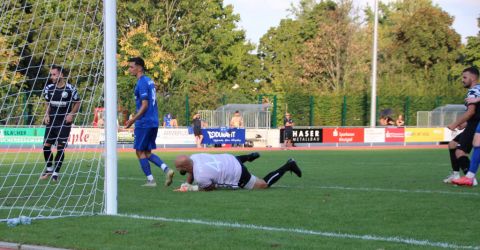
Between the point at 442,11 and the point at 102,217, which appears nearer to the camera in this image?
the point at 102,217

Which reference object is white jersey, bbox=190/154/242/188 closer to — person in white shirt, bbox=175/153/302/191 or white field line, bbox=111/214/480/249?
person in white shirt, bbox=175/153/302/191

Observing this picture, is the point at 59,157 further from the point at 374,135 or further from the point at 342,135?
the point at 374,135

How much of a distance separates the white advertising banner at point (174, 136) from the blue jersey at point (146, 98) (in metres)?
22.9

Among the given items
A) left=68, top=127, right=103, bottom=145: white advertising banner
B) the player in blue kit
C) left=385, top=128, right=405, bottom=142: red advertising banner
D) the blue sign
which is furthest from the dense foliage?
the player in blue kit

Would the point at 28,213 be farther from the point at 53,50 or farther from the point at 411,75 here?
the point at 411,75

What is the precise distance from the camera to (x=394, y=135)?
40.2 m

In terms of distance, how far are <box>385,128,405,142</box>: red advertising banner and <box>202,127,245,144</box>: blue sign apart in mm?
8721

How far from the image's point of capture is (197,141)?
3503cm

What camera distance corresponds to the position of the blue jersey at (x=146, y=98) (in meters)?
11.9

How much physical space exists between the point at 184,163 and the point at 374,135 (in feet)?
99.4

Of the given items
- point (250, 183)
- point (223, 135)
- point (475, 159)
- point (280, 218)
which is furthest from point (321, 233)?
point (223, 135)

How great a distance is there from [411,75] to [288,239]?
66.6 metres

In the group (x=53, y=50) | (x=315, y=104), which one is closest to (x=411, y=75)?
(x=315, y=104)

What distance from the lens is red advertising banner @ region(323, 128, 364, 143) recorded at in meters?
39.4
